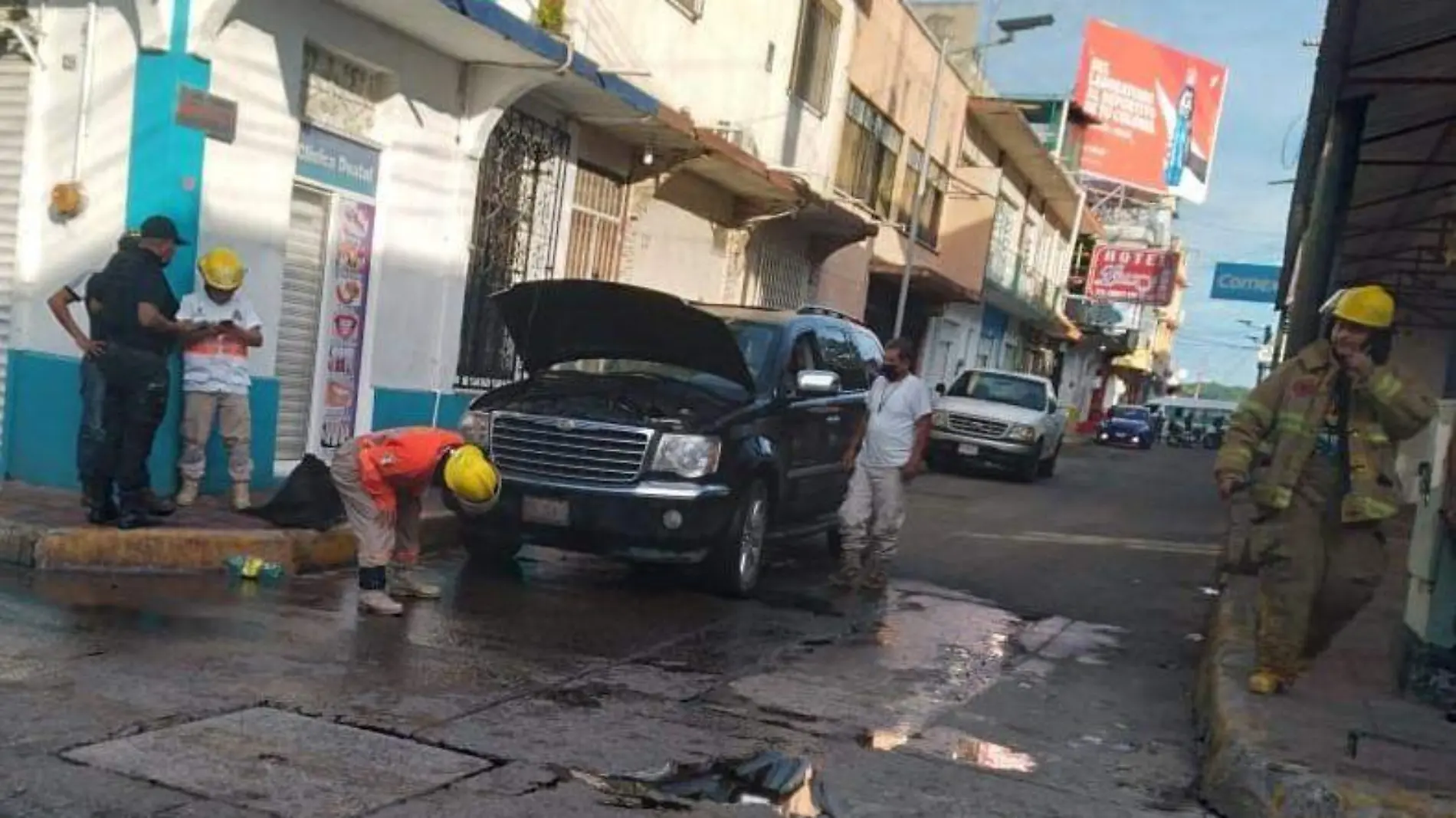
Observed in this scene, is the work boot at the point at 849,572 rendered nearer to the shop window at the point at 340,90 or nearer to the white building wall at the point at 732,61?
the shop window at the point at 340,90

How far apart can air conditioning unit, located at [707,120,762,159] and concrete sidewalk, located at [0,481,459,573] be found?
9112 millimetres

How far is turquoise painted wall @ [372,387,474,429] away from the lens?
11.1 metres

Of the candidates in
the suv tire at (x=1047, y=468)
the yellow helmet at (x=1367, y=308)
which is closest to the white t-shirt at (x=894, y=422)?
the yellow helmet at (x=1367, y=308)

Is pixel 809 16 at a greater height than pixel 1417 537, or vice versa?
pixel 809 16

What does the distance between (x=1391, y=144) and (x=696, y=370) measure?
6.62 metres

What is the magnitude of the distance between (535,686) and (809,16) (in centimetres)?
1566

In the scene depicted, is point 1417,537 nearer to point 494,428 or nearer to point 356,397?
point 494,428

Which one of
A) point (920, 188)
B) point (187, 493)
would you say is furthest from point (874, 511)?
point (920, 188)

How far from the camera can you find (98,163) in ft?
27.5

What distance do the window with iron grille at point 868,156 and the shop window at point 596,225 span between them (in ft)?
25.6

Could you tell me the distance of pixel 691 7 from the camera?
15.5 m

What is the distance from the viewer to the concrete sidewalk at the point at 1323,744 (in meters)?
4.60

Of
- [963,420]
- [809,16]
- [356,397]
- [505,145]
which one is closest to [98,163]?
[356,397]

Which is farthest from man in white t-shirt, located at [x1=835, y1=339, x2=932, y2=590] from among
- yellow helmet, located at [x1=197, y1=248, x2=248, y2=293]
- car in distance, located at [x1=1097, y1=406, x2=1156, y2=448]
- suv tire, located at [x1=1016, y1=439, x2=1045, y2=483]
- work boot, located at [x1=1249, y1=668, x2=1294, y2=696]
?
car in distance, located at [x1=1097, y1=406, x2=1156, y2=448]
